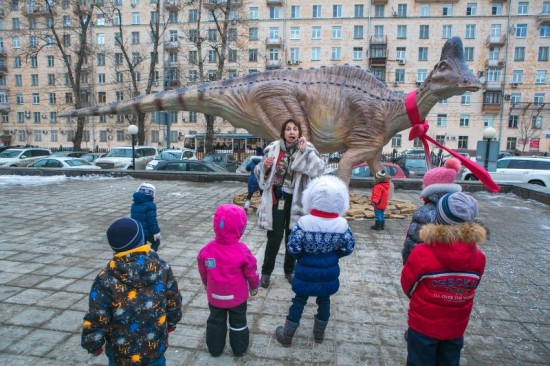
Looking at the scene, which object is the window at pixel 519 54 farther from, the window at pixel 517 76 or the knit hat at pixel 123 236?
the knit hat at pixel 123 236

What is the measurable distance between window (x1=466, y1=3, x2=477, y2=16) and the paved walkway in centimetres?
3307

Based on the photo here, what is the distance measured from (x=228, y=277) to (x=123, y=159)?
1573 cm

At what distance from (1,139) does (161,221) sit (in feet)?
148

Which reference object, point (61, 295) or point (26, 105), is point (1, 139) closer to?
point (26, 105)

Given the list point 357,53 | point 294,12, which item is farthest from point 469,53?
point 294,12

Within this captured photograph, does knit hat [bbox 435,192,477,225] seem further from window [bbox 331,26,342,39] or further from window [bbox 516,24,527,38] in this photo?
window [bbox 516,24,527,38]

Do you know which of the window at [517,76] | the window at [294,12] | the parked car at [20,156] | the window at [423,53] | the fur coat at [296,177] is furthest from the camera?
the window at [294,12]

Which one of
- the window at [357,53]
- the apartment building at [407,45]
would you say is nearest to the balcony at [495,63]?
the apartment building at [407,45]

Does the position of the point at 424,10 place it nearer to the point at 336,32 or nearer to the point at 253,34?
the point at 336,32

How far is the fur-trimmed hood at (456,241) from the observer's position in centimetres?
192

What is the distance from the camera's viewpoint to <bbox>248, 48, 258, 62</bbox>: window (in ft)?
117

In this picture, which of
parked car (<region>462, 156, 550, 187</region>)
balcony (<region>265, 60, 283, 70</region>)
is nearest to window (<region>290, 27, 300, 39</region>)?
balcony (<region>265, 60, 283, 70</region>)

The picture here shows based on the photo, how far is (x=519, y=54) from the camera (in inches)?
1312

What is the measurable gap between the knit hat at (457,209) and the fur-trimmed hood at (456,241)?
0.12ft
